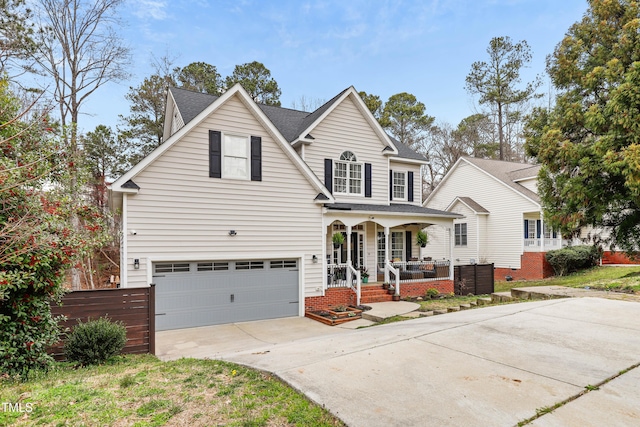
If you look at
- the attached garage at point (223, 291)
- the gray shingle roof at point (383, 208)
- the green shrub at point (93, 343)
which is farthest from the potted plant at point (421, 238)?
the green shrub at point (93, 343)

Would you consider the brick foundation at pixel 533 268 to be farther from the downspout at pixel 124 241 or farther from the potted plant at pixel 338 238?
the downspout at pixel 124 241

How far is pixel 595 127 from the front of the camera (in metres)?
9.76

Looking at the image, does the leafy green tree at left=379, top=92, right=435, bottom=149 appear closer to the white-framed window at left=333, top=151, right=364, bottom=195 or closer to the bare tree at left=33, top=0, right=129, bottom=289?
the white-framed window at left=333, top=151, right=364, bottom=195

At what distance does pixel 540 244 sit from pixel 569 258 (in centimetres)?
152

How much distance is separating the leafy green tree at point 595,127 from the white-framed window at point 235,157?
947 cm

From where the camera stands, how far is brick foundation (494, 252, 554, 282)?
19938mm

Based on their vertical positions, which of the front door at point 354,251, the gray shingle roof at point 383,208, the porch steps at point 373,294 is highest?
the gray shingle roof at point 383,208

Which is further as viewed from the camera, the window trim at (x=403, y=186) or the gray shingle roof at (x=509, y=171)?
the gray shingle roof at (x=509, y=171)

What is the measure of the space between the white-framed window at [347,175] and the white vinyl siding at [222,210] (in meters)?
2.63

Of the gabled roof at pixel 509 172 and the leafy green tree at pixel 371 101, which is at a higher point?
the leafy green tree at pixel 371 101

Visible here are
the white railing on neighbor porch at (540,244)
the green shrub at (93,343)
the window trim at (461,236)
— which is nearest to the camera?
the green shrub at (93,343)

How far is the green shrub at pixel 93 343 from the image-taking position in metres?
6.38

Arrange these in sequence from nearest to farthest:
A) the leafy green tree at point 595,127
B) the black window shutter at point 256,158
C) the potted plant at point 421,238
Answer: the leafy green tree at point 595,127 → the black window shutter at point 256,158 → the potted plant at point 421,238

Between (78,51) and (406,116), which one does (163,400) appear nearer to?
(78,51)
